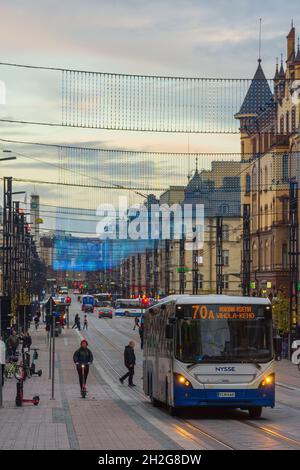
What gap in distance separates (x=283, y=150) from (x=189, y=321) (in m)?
65.1

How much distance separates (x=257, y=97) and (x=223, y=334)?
62430 millimetres

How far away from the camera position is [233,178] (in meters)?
127

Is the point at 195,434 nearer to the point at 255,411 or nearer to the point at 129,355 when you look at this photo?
the point at 255,411

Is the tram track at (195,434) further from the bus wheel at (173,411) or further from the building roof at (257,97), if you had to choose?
the building roof at (257,97)

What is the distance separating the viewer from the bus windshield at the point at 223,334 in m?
27.6

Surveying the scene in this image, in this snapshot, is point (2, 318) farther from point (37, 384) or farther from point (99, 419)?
point (37, 384)

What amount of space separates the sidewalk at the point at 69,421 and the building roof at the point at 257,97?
50071mm

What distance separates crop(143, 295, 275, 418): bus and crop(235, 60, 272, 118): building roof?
2393 inches

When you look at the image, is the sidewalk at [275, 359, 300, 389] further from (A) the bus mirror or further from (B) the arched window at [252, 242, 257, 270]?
(B) the arched window at [252, 242, 257, 270]

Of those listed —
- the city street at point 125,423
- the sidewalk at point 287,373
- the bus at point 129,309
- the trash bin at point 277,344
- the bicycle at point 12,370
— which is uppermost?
the bus at point 129,309

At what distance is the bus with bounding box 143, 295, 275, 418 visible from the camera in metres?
27.3

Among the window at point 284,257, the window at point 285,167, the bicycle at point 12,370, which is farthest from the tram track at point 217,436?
the window at point 284,257

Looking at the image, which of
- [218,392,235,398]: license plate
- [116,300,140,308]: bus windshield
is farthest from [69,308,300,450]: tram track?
[116,300,140,308]: bus windshield
